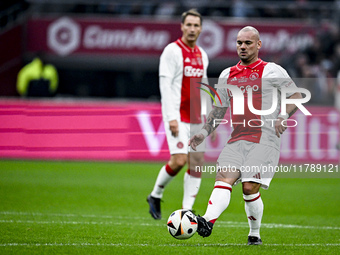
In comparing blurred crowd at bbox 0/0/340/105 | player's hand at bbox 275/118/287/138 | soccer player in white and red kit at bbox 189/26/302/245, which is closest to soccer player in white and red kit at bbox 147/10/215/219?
soccer player in white and red kit at bbox 189/26/302/245

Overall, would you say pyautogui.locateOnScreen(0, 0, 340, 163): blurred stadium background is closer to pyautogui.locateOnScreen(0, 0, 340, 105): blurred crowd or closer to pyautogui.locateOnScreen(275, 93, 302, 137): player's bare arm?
pyautogui.locateOnScreen(0, 0, 340, 105): blurred crowd

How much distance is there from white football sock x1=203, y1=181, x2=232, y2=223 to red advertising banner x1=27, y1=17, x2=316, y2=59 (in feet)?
51.2

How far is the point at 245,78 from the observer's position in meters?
6.48

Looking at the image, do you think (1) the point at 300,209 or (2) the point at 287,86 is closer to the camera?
(2) the point at 287,86

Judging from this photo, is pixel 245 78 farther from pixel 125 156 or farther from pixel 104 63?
pixel 104 63

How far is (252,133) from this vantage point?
6.49 m

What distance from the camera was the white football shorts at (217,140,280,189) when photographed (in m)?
6.28

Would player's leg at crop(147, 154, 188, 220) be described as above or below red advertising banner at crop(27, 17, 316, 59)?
below

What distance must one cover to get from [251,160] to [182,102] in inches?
97.3

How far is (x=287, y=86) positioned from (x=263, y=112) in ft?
1.12

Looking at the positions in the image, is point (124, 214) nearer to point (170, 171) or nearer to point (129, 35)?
point (170, 171)

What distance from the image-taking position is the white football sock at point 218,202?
20.2 feet

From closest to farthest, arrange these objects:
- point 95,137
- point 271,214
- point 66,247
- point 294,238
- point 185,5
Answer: point 66,247
point 294,238
point 271,214
point 95,137
point 185,5

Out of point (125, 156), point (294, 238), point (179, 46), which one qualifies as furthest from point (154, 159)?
point (294, 238)
